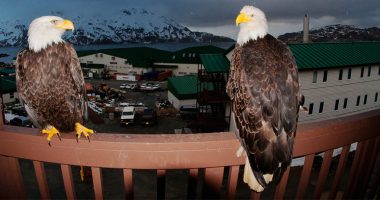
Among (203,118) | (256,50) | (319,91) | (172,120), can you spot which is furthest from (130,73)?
(256,50)

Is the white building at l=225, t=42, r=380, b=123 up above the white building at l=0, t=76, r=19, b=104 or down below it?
above

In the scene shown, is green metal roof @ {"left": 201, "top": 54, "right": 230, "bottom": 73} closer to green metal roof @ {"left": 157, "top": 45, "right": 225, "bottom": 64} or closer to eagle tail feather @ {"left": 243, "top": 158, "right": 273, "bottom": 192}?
eagle tail feather @ {"left": 243, "top": 158, "right": 273, "bottom": 192}

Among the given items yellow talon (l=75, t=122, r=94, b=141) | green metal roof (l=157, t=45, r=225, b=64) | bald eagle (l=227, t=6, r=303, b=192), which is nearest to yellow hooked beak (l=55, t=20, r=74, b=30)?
yellow talon (l=75, t=122, r=94, b=141)

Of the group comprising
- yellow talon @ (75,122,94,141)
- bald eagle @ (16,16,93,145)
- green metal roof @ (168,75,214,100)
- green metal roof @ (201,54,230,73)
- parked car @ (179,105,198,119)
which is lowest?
parked car @ (179,105,198,119)

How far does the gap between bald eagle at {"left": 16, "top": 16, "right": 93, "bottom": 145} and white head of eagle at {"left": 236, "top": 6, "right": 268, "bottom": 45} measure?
1.99 meters

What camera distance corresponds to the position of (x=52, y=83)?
10.8 ft

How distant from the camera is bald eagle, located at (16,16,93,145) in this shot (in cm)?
324

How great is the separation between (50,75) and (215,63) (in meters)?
14.7

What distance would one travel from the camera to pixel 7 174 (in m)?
2.21

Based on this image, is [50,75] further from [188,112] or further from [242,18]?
[188,112]

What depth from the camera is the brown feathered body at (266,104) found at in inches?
93.6

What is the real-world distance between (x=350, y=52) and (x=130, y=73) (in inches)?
1509

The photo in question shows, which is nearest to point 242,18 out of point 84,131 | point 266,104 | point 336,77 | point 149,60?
point 266,104

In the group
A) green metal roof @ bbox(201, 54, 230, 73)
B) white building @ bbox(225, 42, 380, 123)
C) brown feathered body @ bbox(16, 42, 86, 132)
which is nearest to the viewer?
brown feathered body @ bbox(16, 42, 86, 132)
